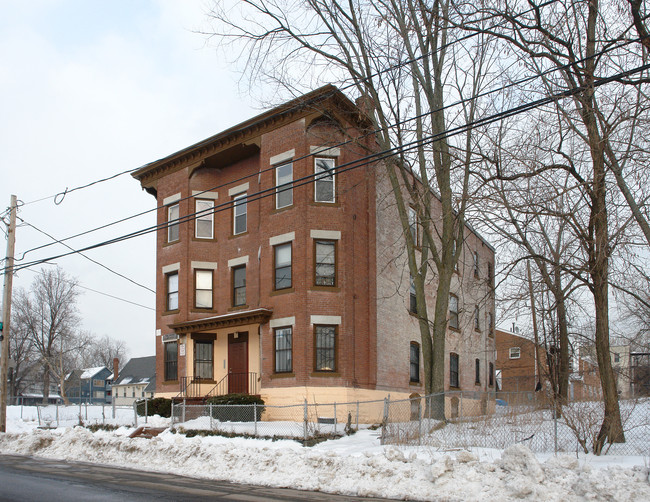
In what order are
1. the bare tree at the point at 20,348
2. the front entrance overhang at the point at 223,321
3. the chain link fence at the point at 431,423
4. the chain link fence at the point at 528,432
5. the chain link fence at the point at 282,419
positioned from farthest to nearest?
the bare tree at the point at 20,348
the front entrance overhang at the point at 223,321
the chain link fence at the point at 282,419
the chain link fence at the point at 431,423
the chain link fence at the point at 528,432

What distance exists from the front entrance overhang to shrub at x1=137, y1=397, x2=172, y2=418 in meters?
3.09

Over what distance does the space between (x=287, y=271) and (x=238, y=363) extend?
4.48m

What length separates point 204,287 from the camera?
26.5 m

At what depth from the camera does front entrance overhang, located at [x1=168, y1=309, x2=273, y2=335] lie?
2319cm

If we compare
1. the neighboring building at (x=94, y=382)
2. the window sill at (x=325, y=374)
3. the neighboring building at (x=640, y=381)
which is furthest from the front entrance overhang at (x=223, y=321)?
the neighboring building at (x=94, y=382)

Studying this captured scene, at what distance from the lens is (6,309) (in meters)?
24.8

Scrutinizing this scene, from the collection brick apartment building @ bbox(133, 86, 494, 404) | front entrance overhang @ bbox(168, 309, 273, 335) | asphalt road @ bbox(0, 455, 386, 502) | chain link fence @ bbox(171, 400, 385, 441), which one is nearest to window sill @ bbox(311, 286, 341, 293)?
brick apartment building @ bbox(133, 86, 494, 404)

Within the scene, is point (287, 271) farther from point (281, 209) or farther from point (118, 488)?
point (118, 488)

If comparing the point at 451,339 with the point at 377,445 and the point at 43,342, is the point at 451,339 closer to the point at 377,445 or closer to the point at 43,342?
the point at 377,445

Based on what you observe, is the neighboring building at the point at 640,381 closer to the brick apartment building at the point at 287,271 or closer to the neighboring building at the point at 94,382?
the brick apartment building at the point at 287,271

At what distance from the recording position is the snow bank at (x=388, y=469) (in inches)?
375

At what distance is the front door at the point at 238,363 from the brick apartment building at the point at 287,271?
0.05 metres

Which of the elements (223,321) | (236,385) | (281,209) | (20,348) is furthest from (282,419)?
(20,348)

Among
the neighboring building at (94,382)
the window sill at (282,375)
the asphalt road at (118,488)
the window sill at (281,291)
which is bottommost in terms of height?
the neighboring building at (94,382)
